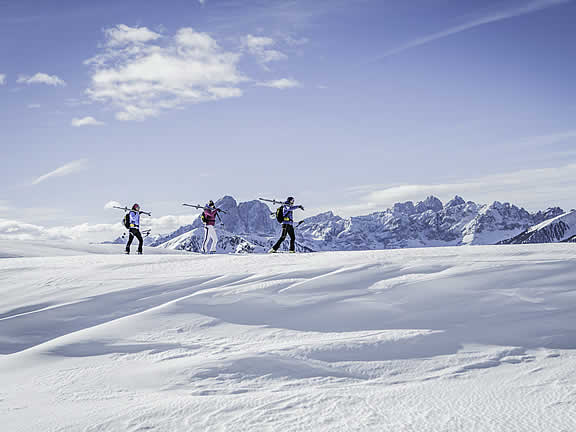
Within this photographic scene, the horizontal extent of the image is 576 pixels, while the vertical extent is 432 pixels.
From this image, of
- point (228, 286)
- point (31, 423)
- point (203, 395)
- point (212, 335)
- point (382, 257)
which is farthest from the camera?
point (382, 257)

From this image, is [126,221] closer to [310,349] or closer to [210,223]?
[210,223]

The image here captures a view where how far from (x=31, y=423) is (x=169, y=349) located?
184 centimetres

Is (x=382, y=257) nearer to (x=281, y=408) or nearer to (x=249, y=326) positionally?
(x=249, y=326)

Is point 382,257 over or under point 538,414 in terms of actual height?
over

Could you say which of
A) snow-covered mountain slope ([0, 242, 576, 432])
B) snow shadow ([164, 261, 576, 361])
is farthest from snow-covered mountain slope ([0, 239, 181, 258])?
snow shadow ([164, 261, 576, 361])

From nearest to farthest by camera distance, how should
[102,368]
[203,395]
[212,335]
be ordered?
[203,395], [102,368], [212,335]

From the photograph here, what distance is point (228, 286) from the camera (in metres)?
7.50

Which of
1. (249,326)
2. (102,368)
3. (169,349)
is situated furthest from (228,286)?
(102,368)

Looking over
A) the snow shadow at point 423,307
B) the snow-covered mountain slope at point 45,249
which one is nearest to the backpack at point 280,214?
the snow shadow at point 423,307

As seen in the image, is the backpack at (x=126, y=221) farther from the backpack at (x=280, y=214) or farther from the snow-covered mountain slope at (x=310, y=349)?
the snow-covered mountain slope at (x=310, y=349)

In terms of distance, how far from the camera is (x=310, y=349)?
4750 millimetres

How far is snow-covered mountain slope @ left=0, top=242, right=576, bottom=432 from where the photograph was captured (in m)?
3.33

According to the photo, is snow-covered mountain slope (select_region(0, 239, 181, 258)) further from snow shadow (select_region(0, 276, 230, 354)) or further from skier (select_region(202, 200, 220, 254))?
snow shadow (select_region(0, 276, 230, 354))

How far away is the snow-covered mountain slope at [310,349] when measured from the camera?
333 centimetres
